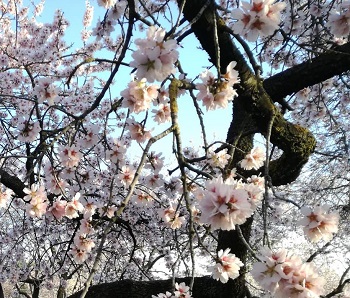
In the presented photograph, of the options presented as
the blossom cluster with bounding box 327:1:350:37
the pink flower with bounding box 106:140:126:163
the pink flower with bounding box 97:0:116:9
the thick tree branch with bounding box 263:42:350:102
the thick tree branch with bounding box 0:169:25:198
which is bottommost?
the pink flower with bounding box 106:140:126:163

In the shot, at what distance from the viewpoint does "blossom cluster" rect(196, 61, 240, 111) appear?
1.46 meters

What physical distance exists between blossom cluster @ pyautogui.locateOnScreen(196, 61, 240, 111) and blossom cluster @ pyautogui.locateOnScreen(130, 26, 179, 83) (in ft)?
0.93

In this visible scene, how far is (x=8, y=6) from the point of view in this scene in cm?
678

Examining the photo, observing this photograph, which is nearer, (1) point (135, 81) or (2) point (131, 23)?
(1) point (135, 81)

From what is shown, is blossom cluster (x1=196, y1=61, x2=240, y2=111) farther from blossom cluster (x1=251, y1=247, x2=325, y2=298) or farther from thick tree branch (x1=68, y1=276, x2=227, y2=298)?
thick tree branch (x1=68, y1=276, x2=227, y2=298)

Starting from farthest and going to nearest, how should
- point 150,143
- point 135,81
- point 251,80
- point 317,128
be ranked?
point 317,128 < point 251,80 < point 135,81 < point 150,143

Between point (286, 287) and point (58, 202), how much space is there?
4.54 ft

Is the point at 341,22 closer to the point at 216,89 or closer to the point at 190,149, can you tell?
the point at 216,89

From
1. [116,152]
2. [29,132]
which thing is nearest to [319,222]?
[116,152]

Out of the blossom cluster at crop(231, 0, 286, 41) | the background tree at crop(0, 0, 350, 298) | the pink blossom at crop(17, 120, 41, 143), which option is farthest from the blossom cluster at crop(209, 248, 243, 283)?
the pink blossom at crop(17, 120, 41, 143)

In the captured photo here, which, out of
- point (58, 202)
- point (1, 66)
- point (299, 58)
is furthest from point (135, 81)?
point (1, 66)

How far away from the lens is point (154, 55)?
1.20 meters

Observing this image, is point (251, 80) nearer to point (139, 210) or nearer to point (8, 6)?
point (139, 210)

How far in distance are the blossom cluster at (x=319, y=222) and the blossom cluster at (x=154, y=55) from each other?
0.64 m
